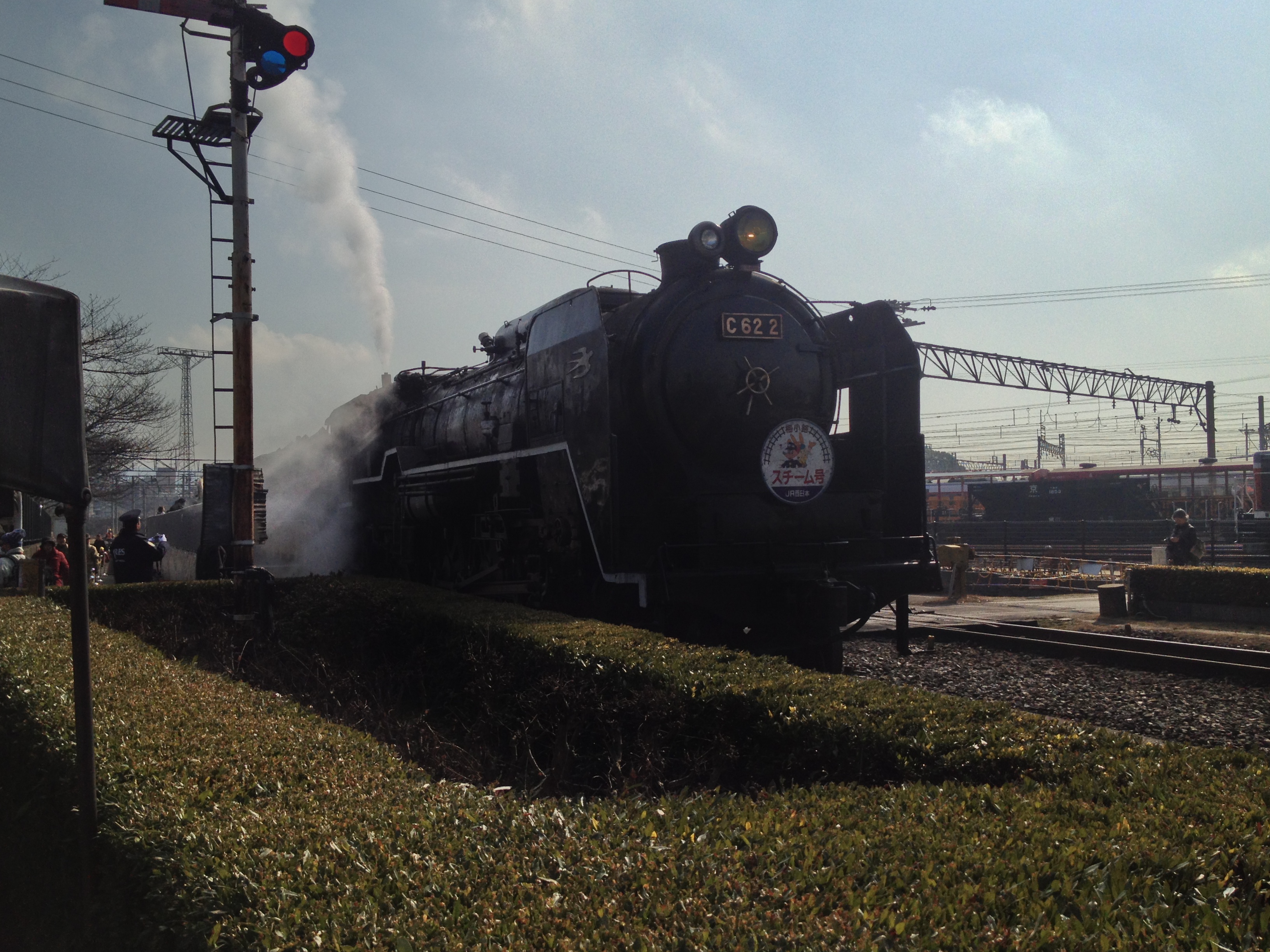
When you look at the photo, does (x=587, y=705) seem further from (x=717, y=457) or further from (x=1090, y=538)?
(x=1090, y=538)

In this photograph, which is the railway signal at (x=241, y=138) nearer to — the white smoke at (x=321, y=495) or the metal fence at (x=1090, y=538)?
the white smoke at (x=321, y=495)

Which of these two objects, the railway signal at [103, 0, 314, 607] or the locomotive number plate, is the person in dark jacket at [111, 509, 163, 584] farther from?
the locomotive number plate

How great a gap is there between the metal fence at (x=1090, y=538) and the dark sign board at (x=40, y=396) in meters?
23.7

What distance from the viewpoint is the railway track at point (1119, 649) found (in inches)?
345

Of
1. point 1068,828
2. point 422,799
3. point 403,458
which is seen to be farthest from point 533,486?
point 1068,828

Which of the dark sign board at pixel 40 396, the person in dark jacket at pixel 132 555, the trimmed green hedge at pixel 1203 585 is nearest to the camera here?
the dark sign board at pixel 40 396

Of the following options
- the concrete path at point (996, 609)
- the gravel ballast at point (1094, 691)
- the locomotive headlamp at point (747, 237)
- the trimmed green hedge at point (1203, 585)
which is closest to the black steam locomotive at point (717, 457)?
the locomotive headlamp at point (747, 237)

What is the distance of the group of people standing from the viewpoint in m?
11.7

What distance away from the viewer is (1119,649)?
1016cm

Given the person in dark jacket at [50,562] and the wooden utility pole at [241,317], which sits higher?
the wooden utility pole at [241,317]

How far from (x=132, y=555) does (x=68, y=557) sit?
3478mm

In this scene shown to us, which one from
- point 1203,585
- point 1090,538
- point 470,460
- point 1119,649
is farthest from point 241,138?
point 1090,538

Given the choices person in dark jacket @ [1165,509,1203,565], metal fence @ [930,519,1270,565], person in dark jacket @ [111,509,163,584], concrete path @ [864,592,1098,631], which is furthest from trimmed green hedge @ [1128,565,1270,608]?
person in dark jacket @ [111,509,163,584]

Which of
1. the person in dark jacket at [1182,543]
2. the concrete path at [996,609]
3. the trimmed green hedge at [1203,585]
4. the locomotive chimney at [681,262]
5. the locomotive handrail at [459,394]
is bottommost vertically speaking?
the concrete path at [996,609]
